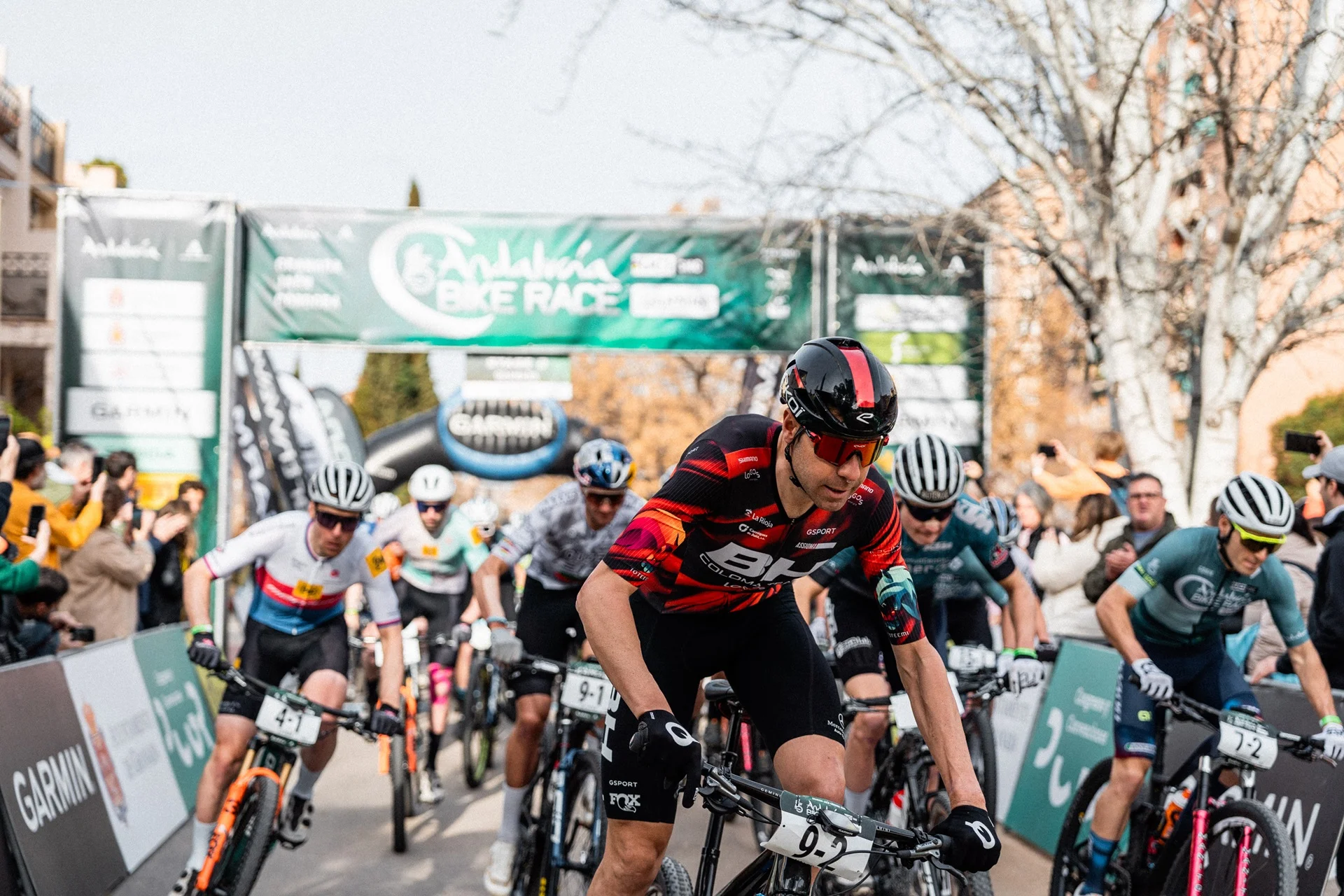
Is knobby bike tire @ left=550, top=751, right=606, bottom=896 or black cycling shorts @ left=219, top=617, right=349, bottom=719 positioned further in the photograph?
black cycling shorts @ left=219, top=617, right=349, bottom=719

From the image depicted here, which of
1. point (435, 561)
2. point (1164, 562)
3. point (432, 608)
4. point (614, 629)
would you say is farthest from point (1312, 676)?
point (432, 608)

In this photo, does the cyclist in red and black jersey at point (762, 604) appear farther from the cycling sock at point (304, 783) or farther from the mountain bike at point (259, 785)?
the cycling sock at point (304, 783)

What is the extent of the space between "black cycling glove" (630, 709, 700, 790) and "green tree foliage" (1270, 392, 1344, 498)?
26.6 m

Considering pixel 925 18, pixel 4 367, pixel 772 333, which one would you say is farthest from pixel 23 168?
pixel 925 18

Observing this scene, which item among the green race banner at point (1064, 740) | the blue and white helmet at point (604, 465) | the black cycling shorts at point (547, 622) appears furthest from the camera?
the green race banner at point (1064, 740)

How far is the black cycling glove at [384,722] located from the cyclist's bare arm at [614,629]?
278 centimetres

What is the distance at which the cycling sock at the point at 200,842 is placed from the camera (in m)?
5.42

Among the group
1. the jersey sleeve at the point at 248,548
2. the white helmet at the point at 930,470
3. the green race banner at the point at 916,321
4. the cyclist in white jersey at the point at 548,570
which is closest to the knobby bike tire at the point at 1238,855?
the white helmet at the point at 930,470

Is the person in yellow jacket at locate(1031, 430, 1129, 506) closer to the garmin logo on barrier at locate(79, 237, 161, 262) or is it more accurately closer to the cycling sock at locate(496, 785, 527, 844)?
the cycling sock at locate(496, 785, 527, 844)

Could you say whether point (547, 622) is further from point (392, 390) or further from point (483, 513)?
point (392, 390)

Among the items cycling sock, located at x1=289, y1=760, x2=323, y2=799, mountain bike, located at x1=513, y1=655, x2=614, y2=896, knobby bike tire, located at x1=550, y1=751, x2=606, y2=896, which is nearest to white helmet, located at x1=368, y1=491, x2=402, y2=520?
cycling sock, located at x1=289, y1=760, x2=323, y2=799

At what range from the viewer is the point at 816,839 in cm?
278

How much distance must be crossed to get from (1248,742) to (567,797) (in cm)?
270

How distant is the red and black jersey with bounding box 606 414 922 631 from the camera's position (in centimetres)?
320
